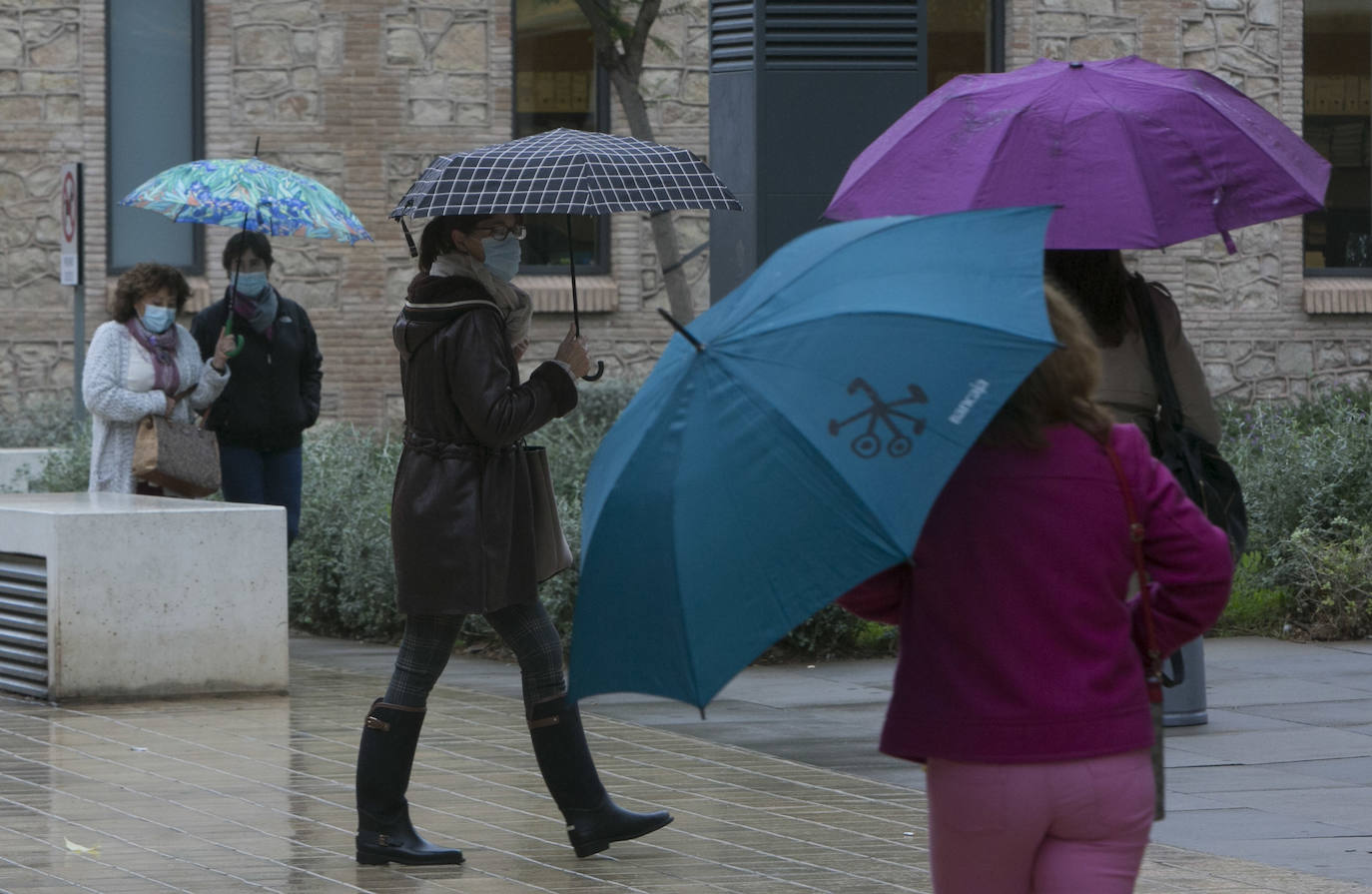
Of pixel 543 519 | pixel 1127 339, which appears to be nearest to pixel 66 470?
pixel 543 519

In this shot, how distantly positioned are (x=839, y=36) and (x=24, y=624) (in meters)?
4.36

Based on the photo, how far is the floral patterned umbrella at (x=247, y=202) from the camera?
34.3ft

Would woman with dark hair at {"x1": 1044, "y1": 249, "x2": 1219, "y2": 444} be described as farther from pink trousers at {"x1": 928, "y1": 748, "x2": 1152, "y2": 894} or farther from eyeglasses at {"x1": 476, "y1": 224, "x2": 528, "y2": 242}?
pink trousers at {"x1": 928, "y1": 748, "x2": 1152, "y2": 894}

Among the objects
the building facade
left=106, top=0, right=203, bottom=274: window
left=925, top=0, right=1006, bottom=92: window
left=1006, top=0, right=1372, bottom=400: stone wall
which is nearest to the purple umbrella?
the building facade

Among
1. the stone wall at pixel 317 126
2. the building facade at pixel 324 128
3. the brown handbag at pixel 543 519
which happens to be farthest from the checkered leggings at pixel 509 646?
the stone wall at pixel 317 126

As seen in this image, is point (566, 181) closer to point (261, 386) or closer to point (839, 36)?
point (839, 36)

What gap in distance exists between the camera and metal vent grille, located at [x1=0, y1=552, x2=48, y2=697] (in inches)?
364

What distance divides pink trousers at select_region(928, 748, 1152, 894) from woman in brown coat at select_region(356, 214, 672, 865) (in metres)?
2.73

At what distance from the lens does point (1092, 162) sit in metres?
5.89

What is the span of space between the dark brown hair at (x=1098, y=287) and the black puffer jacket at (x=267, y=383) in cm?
455

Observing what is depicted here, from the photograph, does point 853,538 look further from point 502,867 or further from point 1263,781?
point 1263,781

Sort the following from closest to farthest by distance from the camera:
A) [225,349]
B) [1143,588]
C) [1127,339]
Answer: [1143,588], [1127,339], [225,349]

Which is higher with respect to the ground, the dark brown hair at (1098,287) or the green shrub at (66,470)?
the dark brown hair at (1098,287)

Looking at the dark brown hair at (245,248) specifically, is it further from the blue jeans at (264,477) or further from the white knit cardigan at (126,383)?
the blue jeans at (264,477)
